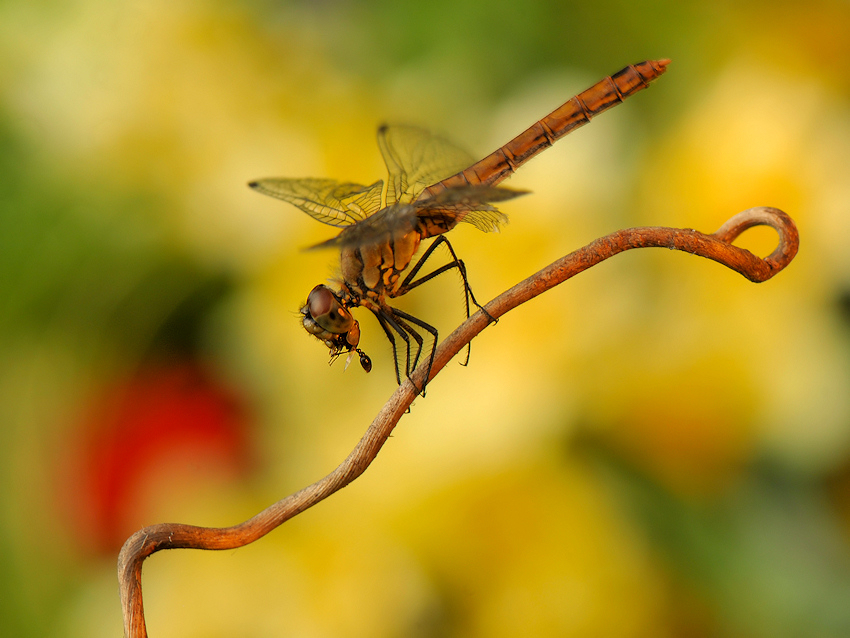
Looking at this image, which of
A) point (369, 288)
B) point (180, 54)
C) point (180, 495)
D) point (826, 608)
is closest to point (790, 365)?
point (826, 608)

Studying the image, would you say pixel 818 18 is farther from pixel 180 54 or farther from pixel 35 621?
pixel 35 621

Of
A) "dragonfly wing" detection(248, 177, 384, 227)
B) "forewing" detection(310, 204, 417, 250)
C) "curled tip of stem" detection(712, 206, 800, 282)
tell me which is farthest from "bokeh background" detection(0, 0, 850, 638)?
"curled tip of stem" detection(712, 206, 800, 282)

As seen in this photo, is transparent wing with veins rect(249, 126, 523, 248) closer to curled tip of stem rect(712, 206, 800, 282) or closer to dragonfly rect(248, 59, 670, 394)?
dragonfly rect(248, 59, 670, 394)

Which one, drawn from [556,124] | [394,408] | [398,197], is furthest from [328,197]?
[394,408]

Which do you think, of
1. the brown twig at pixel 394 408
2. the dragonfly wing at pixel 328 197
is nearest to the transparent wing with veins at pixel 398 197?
the dragonfly wing at pixel 328 197

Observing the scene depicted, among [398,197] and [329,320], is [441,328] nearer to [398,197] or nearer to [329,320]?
[398,197]
